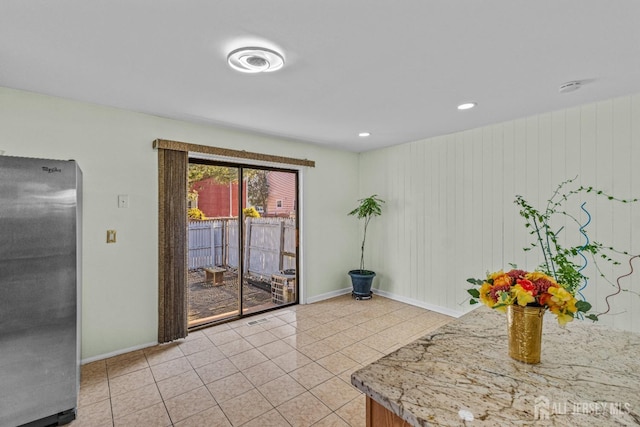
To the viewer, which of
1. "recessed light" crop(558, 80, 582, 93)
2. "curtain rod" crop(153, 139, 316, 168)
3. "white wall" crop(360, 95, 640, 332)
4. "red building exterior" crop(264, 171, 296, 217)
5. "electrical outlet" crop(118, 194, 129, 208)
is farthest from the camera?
"red building exterior" crop(264, 171, 296, 217)

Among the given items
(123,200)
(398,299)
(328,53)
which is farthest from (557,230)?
(123,200)

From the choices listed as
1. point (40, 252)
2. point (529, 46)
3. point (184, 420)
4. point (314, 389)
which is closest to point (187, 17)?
point (40, 252)

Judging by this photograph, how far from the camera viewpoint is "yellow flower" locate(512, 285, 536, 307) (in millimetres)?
1108

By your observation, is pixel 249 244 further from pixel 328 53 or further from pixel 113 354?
pixel 328 53

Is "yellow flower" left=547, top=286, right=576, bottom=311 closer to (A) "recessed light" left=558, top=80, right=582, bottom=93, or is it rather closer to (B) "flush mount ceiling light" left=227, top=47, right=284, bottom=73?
(B) "flush mount ceiling light" left=227, top=47, right=284, bottom=73

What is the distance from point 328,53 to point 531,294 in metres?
1.71

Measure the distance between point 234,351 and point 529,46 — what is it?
11.2ft

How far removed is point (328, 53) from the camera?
1879mm

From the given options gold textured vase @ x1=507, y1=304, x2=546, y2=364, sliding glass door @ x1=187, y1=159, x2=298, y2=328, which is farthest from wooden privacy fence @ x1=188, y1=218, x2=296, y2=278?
gold textured vase @ x1=507, y1=304, x2=546, y2=364

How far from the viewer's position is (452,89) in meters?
2.43

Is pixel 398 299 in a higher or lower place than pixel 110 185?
lower

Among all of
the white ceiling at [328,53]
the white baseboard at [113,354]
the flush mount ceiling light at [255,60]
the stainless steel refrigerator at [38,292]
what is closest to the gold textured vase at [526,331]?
the white ceiling at [328,53]

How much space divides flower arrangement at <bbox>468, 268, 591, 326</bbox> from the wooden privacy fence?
122 inches

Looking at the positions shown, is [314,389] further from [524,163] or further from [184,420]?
[524,163]
